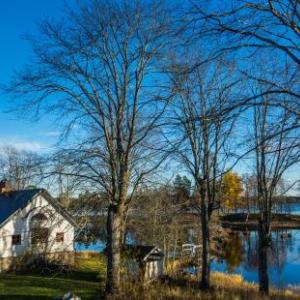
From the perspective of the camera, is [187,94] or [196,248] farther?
[196,248]

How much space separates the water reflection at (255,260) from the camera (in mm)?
29839

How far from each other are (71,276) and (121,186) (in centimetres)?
1171

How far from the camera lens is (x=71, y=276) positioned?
24.8 metres

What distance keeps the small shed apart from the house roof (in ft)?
25.1

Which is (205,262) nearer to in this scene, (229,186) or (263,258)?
(263,258)

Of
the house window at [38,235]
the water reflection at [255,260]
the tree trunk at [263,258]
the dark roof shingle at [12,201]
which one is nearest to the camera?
the tree trunk at [263,258]

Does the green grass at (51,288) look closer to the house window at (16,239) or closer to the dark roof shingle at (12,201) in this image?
the house window at (16,239)

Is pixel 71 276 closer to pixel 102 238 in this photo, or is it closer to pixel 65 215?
pixel 102 238

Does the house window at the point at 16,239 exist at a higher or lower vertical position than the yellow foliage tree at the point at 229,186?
lower

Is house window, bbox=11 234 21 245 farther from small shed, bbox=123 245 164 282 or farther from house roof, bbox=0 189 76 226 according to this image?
small shed, bbox=123 245 164 282

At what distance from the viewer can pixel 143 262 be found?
75.2ft

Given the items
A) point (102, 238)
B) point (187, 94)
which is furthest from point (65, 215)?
point (187, 94)

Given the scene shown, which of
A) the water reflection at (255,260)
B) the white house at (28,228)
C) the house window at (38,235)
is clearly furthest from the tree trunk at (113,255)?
the house window at (38,235)

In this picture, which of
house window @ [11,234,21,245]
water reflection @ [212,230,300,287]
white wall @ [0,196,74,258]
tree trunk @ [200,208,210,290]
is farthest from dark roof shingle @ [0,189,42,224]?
water reflection @ [212,230,300,287]
